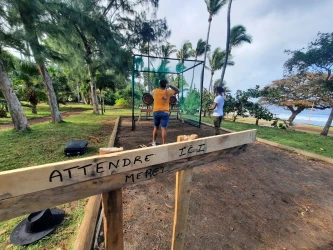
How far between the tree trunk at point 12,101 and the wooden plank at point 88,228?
515 cm

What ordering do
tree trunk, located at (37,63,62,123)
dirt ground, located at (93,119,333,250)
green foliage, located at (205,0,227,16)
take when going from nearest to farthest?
dirt ground, located at (93,119,333,250)
tree trunk, located at (37,63,62,123)
green foliage, located at (205,0,227,16)

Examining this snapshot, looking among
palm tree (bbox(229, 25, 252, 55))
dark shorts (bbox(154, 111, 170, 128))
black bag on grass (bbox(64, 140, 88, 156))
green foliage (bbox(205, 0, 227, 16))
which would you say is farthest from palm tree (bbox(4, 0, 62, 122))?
palm tree (bbox(229, 25, 252, 55))

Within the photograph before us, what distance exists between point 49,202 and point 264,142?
5.89 metres

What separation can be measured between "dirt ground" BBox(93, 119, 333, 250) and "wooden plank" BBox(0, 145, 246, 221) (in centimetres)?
109

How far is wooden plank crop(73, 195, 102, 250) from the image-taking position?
1.38 meters

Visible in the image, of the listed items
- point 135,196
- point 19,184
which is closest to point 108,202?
point 19,184

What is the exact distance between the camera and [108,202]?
0.93 metres

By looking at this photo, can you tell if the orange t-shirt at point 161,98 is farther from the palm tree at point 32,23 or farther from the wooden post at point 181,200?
the palm tree at point 32,23

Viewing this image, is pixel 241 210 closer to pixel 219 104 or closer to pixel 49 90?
pixel 219 104

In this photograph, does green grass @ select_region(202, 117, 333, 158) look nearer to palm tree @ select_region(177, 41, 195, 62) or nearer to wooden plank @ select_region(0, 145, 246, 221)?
wooden plank @ select_region(0, 145, 246, 221)

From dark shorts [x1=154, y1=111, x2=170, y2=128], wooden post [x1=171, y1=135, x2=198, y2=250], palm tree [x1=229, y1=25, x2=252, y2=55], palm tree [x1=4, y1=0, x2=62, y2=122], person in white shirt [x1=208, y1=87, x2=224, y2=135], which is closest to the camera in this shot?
wooden post [x1=171, y1=135, x2=198, y2=250]

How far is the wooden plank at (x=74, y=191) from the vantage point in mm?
644

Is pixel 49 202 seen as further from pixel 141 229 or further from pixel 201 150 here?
pixel 141 229

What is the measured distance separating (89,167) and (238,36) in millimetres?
18025
